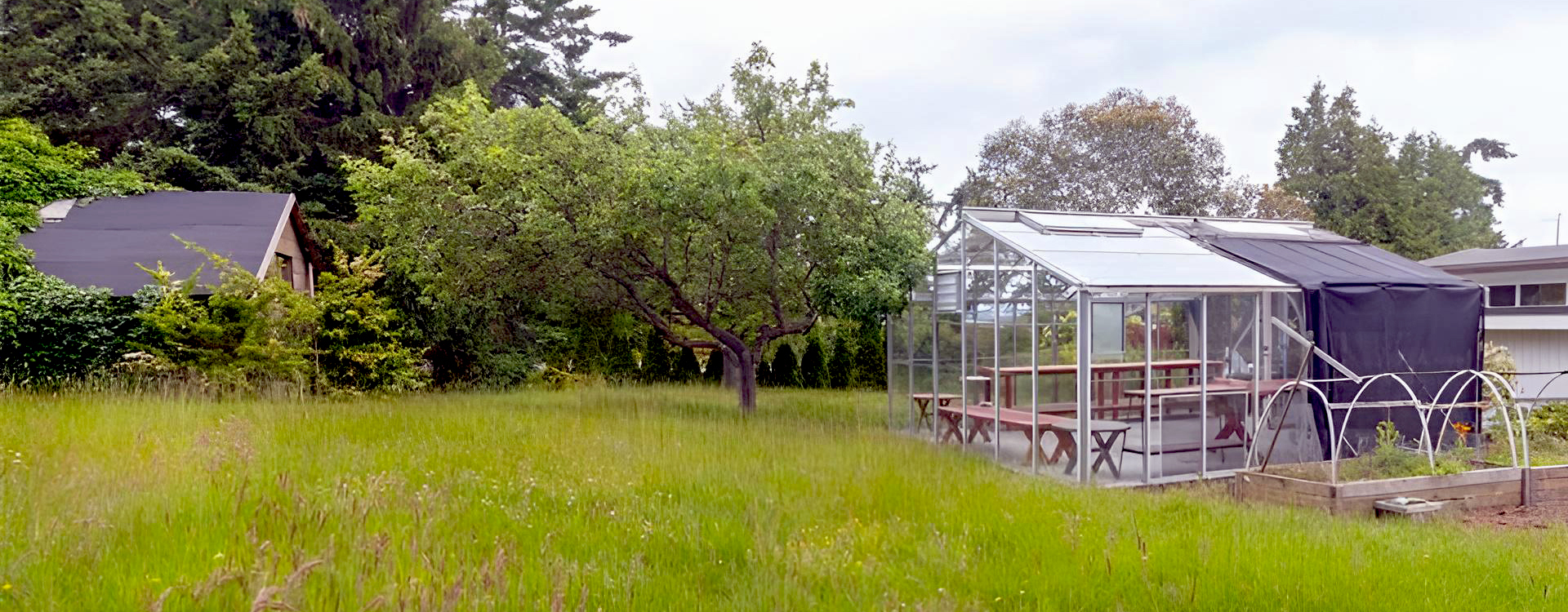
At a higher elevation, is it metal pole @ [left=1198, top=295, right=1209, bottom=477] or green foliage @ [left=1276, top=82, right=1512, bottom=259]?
green foliage @ [left=1276, top=82, right=1512, bottom=259]

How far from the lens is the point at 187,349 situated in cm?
1223

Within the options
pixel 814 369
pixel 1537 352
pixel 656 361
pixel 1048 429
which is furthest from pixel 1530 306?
pixel 656 361

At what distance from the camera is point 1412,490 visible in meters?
8.05

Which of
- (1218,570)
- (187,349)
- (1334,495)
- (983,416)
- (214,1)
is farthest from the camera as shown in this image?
(214,1)

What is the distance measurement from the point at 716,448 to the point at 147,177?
1699cm

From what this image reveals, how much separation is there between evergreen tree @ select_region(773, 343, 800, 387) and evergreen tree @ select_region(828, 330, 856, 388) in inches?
29.4

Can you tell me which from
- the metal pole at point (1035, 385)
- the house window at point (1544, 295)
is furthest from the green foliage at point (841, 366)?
the house window at point (1544, 295)

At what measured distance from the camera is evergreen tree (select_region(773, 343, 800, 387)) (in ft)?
69.6

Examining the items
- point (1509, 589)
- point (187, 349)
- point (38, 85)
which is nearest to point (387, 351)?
point (187, 349)

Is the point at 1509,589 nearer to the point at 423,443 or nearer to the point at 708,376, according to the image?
the point at 423,443

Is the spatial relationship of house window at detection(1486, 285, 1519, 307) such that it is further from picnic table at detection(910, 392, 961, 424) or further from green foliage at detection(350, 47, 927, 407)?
green foliage at detection(350, 47, 927, 407)

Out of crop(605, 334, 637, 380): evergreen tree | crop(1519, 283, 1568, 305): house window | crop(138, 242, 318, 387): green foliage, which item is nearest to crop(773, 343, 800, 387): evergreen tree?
crop(605, 334, 637, 380): evergreen tree

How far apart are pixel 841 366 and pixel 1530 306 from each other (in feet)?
49.7

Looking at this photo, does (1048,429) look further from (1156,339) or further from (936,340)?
(1156,339)
